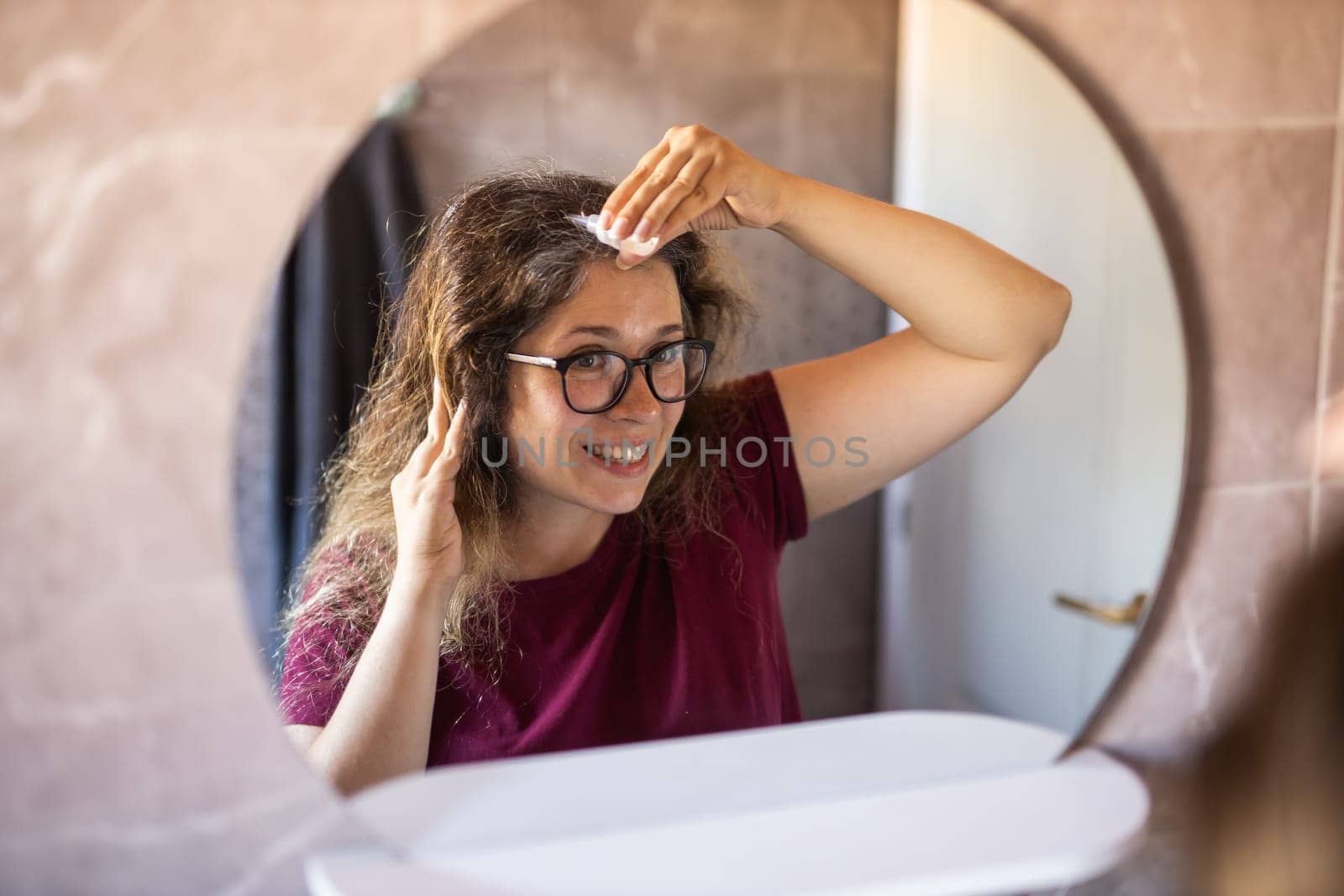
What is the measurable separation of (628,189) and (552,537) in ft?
0.67

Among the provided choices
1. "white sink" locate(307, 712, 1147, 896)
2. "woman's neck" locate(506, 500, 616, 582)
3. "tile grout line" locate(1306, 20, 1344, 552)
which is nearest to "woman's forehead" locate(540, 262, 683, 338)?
"woman's neck" locate(506, 500, 616, 582)

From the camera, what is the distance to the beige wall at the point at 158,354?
58 centimetres

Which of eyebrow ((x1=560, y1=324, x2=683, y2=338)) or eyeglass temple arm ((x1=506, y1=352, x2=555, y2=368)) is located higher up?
eyebrow ((x1=560, y1=324, x2=683, y2=338))

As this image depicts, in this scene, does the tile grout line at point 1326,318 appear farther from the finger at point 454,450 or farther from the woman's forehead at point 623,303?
the finger at point 454,450

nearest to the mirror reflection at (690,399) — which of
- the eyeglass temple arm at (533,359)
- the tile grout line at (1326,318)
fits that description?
the eyeglass temple arm at (533,359)

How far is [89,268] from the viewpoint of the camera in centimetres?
59

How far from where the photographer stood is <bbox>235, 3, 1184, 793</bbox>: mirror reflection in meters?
0.59

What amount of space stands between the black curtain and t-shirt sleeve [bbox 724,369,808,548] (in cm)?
21

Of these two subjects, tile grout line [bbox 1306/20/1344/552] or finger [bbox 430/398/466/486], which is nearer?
finger [bbox 430/398/466/486]

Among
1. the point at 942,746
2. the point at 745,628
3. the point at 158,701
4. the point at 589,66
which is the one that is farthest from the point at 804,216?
the point at 158,701

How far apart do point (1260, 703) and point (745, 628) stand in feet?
1.36

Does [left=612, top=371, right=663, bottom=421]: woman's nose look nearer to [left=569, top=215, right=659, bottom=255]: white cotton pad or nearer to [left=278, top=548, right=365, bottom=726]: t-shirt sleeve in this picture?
[left=569, top=215, right=659, bottom=255]: white cotton pad

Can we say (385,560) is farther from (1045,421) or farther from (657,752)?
(1045,421)

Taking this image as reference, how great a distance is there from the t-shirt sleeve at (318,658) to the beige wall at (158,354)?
3cm
